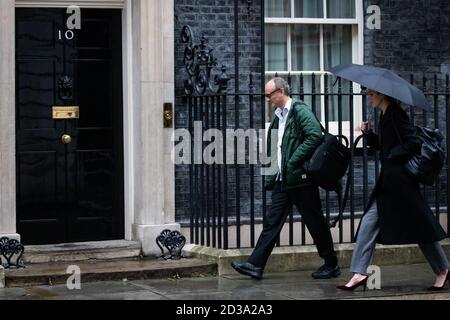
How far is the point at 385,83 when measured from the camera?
8.80m

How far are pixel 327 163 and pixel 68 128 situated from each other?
2977 millimetres

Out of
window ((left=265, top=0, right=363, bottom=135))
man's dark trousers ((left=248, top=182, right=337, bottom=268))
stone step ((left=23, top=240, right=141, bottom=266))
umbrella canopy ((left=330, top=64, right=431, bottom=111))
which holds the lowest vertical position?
stone step ((left=23, top=240, right=141, bottom=266))

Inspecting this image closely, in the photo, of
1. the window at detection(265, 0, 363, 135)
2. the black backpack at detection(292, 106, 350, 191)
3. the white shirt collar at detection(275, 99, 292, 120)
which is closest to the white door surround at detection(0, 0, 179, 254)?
the window at detection(265, 0, 363, 135)

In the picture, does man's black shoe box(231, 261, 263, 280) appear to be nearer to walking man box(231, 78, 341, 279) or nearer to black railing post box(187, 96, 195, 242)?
walking man box(231, 78, 341, 279)

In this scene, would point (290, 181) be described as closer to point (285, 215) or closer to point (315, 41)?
point (285, 215)

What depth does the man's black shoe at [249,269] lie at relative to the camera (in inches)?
380

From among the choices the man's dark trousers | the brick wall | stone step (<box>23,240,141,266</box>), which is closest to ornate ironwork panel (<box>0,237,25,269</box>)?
stone step (<box>23,240,141,266</box>)

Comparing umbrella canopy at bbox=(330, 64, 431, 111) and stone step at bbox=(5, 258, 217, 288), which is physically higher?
umbrella canopy at bbox=(330, 64, 431, 111)

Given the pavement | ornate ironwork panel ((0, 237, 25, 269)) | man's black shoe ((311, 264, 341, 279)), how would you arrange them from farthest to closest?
ornate ironwork panel ((0, 237, 25, 269))
man's black shoe ((311, 264, 341, 279))
the pavement

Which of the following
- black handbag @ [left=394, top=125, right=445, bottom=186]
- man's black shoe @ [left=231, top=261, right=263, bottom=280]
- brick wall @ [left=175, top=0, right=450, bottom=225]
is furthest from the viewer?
brick wall @ [left=175, top=0, right=450, bottom=225]

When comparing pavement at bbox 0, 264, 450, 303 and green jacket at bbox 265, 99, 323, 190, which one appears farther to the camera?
green jacket at bbox 265, 99, 323, 190

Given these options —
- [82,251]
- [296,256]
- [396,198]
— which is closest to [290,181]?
[396,198]

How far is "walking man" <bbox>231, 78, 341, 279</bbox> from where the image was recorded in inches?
370
